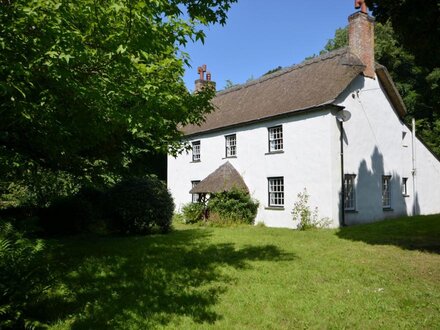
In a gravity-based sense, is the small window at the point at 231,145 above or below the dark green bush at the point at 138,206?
above

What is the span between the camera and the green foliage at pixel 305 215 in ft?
57.1

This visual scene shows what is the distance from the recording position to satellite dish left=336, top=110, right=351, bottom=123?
17469 mm

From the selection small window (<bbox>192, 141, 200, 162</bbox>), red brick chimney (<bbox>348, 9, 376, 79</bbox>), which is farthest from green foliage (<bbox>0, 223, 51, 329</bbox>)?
small window (<bbox>192, 141, 200, 162</bbox>)

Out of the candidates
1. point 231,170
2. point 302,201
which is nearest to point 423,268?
point 302,201

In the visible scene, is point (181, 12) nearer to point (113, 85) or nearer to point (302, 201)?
point (113, 85)

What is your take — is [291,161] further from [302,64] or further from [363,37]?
[363,37]

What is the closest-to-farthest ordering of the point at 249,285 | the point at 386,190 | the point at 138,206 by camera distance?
the point at 249,285 → the point at 138,206 → the point at 386,190

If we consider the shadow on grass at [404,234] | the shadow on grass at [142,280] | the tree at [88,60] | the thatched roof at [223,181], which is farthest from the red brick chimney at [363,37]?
the tree at [88,60]

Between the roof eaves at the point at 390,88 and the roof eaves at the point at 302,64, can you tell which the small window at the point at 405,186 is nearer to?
the roof eaves at the point at 390,88

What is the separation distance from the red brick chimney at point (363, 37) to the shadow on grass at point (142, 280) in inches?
496

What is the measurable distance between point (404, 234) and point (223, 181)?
1000cm

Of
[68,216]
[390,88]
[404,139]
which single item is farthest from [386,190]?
[68,216]

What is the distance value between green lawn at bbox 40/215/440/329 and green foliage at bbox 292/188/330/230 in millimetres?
4362

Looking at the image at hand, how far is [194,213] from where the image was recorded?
21.7 m
